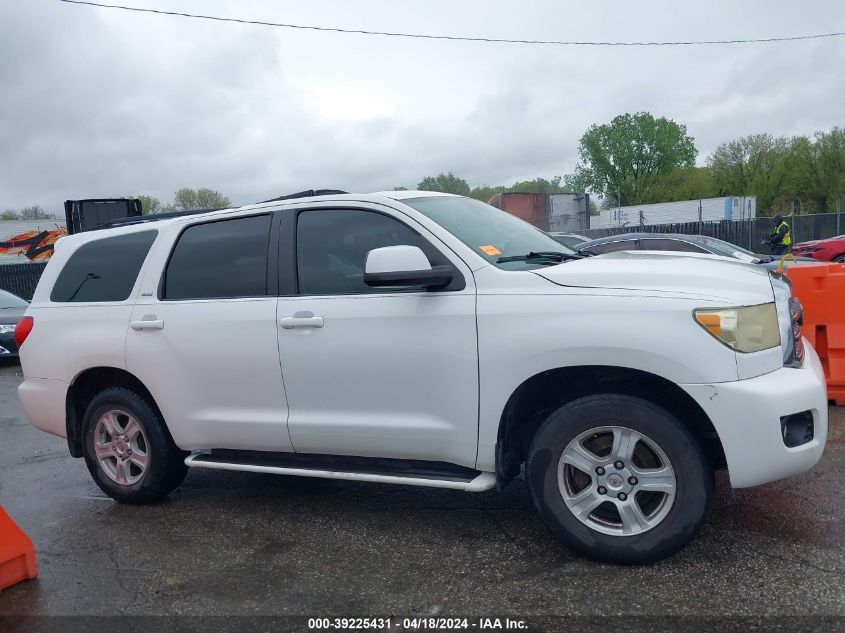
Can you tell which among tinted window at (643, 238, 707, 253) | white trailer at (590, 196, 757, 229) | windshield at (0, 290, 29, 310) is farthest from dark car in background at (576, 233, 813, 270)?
white trailer at (590, 196, 757, 229)

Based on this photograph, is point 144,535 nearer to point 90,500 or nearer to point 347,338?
point 90,500

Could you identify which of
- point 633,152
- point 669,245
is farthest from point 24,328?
point 633,152

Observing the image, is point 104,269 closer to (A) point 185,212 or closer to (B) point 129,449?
(A) point 185,212

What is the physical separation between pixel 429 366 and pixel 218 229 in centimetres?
182

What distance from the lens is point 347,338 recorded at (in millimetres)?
4188

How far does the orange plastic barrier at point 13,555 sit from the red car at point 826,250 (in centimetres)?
1816

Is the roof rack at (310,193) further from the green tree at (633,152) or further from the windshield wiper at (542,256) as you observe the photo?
the green tree at (633,152)

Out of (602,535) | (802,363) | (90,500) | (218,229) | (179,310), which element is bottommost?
(90,500)

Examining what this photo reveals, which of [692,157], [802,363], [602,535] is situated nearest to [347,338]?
[602,535]

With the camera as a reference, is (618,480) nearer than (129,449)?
Yes

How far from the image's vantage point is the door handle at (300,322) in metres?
4.27

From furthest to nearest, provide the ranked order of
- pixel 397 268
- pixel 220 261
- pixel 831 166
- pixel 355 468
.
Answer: pixel 831 166 → pixel 220 261 → pixel 355 468 → pixel 397 268

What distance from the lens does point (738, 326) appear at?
3463mm

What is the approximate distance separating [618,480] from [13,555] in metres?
→ 3.13
